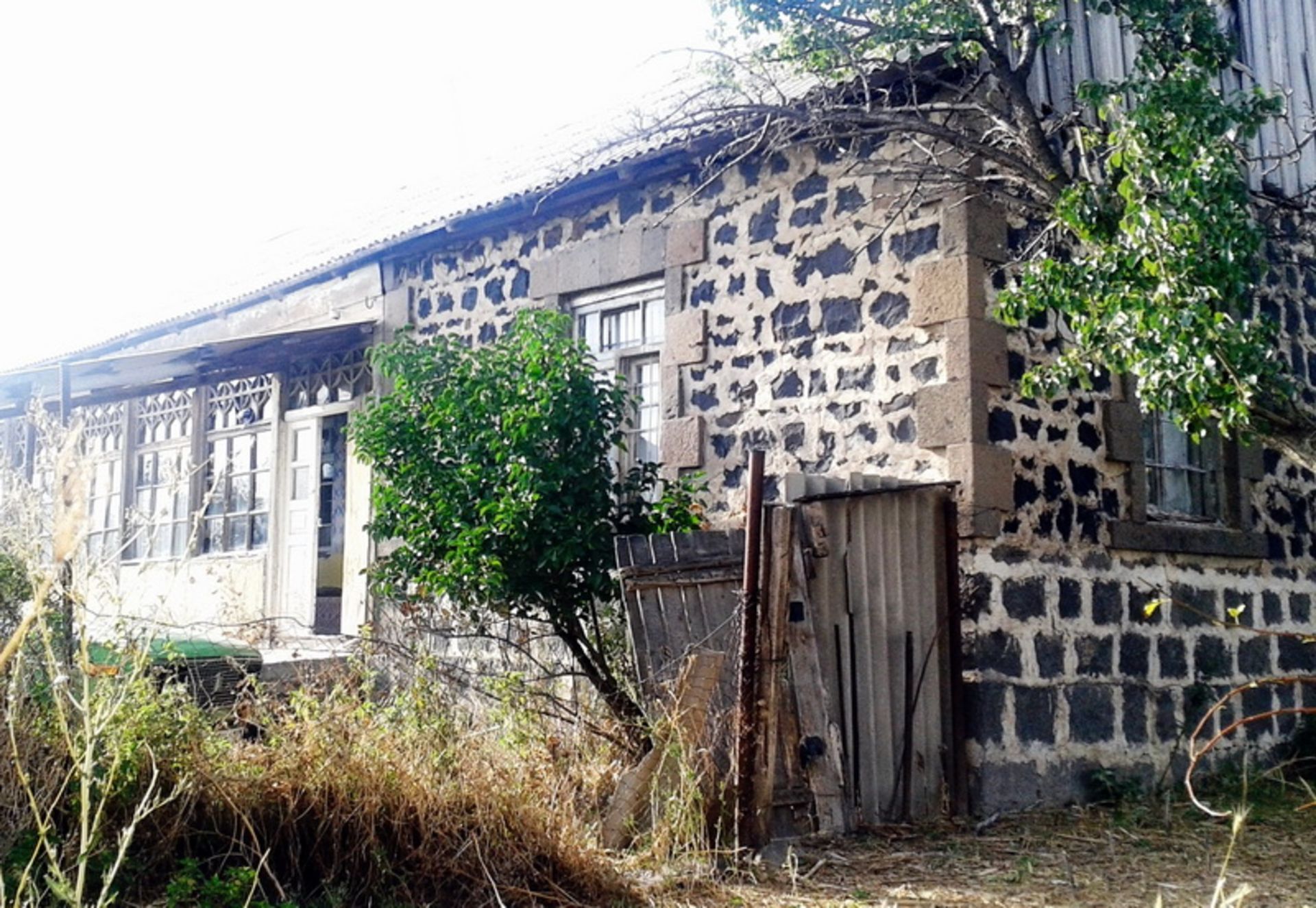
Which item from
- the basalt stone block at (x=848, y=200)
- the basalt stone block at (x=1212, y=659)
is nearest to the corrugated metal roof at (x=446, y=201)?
the basalt stone block at (x=848, y=200)

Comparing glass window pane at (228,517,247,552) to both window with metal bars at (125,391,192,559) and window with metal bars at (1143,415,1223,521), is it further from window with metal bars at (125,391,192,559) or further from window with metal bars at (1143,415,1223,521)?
window with metal bars at (1143,415,1223,521)

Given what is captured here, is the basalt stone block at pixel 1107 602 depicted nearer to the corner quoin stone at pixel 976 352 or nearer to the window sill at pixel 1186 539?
the window sill at pixel 1186 539

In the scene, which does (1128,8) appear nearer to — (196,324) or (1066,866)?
(1066,866)

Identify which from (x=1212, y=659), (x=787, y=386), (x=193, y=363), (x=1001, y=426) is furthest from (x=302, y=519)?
(x=1212, y=659)

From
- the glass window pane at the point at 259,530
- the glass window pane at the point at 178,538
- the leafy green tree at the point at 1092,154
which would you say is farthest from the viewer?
the glass window pane at the point at 178,538

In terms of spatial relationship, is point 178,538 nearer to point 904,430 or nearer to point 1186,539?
point 904,430

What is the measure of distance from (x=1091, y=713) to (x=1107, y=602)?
64 centimetres

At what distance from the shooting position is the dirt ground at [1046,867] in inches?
223

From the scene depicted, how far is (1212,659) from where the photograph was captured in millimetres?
8945

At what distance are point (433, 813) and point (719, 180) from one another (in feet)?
16.2

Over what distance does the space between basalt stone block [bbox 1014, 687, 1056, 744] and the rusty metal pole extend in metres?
2.02

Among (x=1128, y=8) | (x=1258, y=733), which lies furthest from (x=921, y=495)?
(x=1258, y=733)

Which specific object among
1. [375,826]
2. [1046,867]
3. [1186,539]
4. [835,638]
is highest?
[1186,539]

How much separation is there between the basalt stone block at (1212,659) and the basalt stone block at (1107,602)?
764mm
